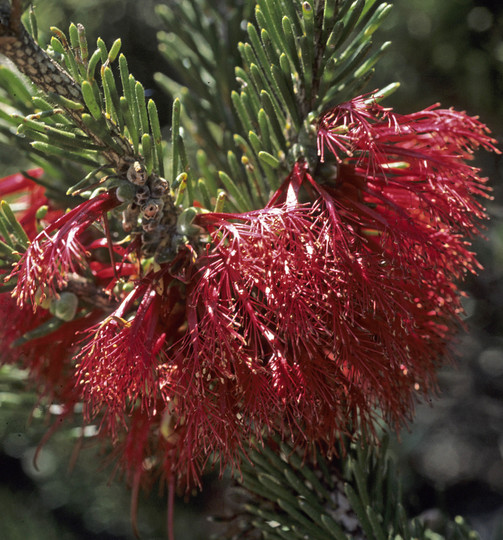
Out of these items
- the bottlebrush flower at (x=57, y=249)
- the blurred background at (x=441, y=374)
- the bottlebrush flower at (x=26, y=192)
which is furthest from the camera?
the blurred background at (x=441, y=374)

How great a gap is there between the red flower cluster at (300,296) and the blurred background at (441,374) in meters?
0.35

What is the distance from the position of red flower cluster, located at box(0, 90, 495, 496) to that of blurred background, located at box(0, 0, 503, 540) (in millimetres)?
355

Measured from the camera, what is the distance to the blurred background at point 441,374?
0.84m

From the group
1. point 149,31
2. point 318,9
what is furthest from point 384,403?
point 149,31

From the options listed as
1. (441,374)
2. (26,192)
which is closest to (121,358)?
(26,192)

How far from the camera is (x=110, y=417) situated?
1.59 feet

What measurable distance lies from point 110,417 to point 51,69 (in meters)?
0.28

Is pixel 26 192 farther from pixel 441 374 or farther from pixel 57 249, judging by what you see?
pixel 441 374

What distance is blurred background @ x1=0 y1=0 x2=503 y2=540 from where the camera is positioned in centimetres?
84

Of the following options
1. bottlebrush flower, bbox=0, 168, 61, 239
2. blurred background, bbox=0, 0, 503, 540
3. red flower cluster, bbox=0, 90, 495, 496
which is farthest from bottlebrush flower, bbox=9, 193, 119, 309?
blurred background, bbox=0, 0, 503, 540

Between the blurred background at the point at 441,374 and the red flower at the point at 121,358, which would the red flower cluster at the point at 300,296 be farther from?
the blurred background at the point at 441,374

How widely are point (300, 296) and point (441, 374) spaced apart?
2.27 feet

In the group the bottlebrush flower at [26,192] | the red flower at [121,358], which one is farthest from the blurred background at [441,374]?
the red flower at [121,358]

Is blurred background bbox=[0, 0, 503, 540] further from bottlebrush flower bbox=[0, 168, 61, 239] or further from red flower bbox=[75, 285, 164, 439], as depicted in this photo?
red flower bbox=[75, 285, 164, 439]
